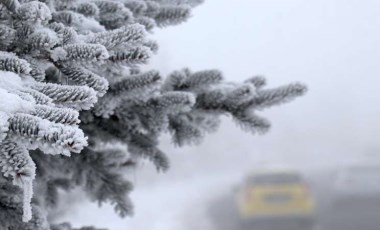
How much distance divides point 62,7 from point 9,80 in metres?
0.61

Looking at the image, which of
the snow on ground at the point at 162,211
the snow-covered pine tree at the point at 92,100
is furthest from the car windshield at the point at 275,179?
the snow-covered pine tree at the point at 92,100

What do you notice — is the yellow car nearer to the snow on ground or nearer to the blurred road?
the blurred road

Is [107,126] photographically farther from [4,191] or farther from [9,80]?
[9,80]

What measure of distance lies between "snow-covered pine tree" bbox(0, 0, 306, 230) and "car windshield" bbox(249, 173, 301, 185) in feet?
38.7

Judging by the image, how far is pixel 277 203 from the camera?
14422mm

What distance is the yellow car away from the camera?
14.3m

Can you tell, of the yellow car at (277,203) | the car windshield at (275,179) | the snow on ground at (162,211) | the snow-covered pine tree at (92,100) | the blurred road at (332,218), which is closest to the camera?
the snow-covered pine tree at (92,100)

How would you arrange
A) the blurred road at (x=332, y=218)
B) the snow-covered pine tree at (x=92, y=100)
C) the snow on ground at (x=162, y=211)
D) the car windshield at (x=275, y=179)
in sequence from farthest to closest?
the snow on ground at (x=162, y=211), the car windshield at (x=275, y=179), the blurred road at (x=332, y=218), the snow-covered pine tree at (x=92, y=100)

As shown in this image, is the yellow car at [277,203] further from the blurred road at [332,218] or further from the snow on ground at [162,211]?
the snow on ground at [162,211]

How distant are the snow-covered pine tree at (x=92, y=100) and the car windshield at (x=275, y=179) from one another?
465 inches

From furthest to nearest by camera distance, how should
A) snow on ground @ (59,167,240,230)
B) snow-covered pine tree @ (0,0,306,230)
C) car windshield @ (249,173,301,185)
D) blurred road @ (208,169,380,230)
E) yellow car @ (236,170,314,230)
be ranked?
snow on ground @ (59,167,240,230) < car windshield @ (249,173,301,185) < yellow car @ (236,170,314,230) < blurred road @ (208,169,380,230) < snow-covered pine tree @ (0,0,306,230)

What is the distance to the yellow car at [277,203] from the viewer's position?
14.3m

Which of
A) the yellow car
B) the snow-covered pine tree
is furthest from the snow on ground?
the snow-covered pine tree

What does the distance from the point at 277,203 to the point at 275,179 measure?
53cm
